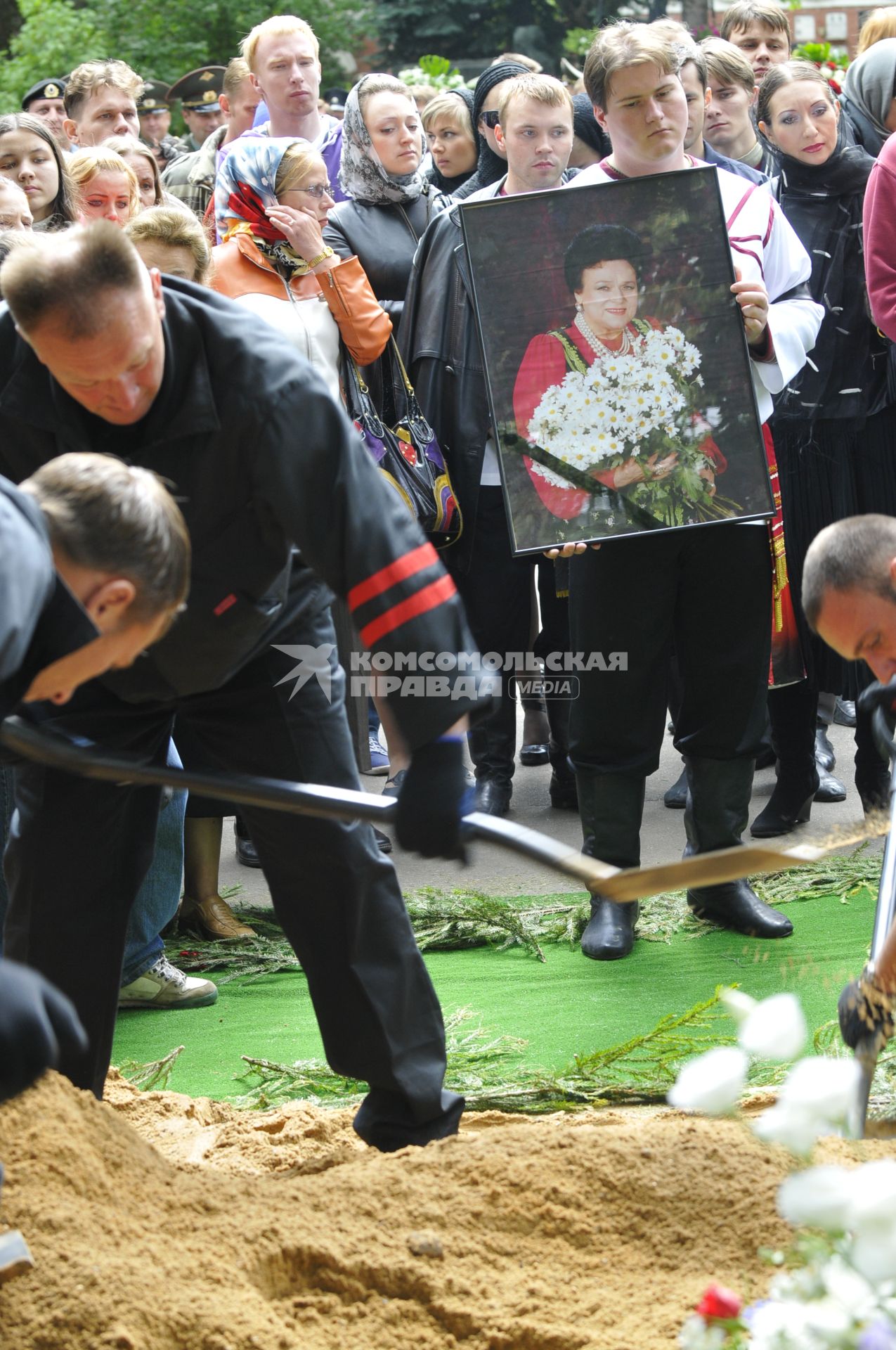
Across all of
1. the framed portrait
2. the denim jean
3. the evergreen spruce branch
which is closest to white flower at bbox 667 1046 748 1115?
the evergreen spruce branch

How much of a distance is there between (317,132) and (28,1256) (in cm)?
442

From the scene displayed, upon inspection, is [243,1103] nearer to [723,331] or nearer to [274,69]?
[723,331]

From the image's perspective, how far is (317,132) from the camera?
5570mm

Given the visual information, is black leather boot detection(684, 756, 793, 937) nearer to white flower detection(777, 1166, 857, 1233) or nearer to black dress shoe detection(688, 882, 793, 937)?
black dress shoe detection(688, 882, 793, 937)

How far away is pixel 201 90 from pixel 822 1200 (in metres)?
8.78

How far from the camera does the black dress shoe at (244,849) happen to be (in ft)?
16.7

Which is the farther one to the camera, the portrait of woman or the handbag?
the handbag

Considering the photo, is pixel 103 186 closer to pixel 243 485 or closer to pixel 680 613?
pixel 680 613

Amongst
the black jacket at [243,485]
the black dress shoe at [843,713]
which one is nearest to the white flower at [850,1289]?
the black jacket at [243,485]

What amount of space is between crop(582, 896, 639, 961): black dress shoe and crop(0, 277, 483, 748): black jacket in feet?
5.60

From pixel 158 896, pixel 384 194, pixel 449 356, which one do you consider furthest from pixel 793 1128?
pixel 384 194

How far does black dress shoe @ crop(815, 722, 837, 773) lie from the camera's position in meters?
5.48

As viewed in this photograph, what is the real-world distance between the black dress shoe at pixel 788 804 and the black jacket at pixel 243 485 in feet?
8.24

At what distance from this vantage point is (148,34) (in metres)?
20.2
